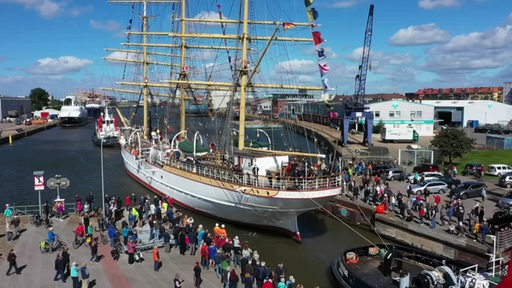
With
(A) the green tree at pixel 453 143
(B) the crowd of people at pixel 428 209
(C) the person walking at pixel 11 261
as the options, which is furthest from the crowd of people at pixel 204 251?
(A) the green tree at pixel 453 143

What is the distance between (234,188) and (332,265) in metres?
7.50

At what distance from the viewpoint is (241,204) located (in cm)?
2564

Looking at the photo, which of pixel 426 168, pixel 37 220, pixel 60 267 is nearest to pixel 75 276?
pixel 60 267

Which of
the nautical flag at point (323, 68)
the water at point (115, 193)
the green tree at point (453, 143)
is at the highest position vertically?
the nautical flag at point (323, 68)

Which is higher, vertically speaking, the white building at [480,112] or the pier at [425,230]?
the white building at [480,112]

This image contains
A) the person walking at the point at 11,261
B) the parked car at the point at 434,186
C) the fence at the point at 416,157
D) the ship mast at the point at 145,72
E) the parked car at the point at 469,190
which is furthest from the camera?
the ship mast at the point at 145,72

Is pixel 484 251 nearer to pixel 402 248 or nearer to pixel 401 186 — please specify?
pixel 402 248

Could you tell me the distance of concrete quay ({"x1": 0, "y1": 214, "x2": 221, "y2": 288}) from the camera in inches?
632

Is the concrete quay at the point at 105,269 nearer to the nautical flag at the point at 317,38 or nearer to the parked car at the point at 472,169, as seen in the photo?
the nautical flag at the point at 317,38

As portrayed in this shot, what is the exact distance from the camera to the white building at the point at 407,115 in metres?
68.8

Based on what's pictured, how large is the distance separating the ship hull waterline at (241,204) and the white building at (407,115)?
4035 centimetres

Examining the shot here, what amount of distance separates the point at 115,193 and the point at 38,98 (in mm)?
169066

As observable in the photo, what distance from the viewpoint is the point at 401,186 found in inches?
1329

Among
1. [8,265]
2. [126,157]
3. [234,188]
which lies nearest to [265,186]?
[234,188]
